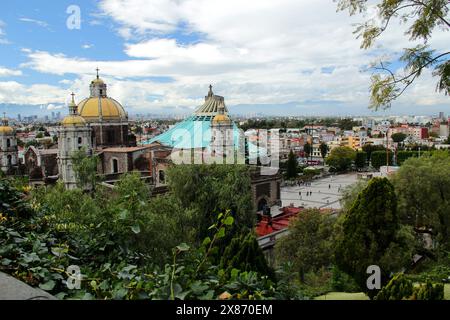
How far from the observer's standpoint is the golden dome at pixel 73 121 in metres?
23.5

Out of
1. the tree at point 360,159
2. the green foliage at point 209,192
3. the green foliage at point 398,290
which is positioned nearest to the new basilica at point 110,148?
the green foliage at point 209,192

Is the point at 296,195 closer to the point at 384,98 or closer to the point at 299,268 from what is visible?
the point at 299,268

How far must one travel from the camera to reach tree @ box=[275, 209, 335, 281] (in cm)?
1176

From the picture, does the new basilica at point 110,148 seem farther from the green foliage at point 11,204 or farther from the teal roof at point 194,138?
the green foliage at point 11,204

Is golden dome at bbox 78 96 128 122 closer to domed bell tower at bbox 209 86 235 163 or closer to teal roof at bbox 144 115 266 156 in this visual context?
teal roof at bbox 144 115 266 156

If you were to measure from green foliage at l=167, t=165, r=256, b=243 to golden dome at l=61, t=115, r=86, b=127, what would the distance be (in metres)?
11.5

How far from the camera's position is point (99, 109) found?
1034 inches

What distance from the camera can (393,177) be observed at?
13492 mm

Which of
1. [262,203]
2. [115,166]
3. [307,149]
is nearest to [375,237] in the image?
[262,203]

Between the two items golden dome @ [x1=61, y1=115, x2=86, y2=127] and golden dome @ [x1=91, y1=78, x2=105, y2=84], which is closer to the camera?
golden dome @ [x1=61, y1=115, x2=86, y2=127]

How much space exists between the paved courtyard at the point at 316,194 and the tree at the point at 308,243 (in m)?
13.0

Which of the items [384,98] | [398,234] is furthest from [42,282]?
[398,234]

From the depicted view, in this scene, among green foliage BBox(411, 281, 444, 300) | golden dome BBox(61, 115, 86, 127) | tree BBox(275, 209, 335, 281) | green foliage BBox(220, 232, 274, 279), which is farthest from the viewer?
golden dome BBox(61, 115, 86, 127)

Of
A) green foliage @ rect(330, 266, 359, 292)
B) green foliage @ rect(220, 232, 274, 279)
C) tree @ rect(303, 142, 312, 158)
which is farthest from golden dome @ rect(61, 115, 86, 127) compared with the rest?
tree @ rect(303, 142, 312, 158)
